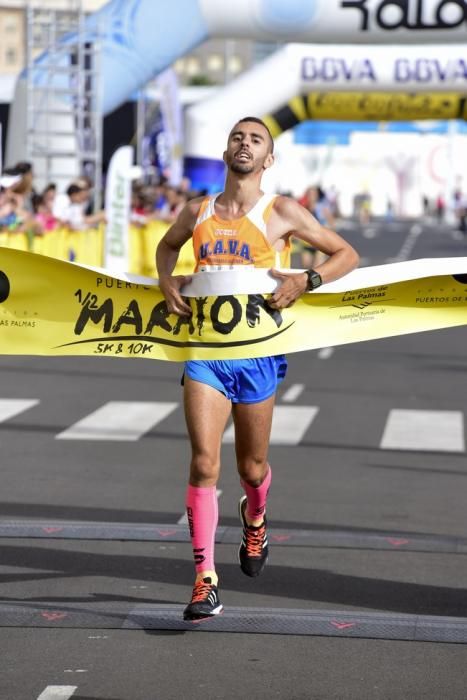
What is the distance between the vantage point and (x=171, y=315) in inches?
273

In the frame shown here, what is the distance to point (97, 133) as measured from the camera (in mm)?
26734

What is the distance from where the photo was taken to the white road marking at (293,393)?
1493cm

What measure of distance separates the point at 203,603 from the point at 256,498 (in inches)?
27.6

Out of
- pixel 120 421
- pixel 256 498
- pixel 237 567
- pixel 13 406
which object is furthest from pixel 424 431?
pixel 256 498

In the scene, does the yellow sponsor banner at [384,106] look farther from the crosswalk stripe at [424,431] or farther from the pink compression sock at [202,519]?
the pink compression sock at [202,519]

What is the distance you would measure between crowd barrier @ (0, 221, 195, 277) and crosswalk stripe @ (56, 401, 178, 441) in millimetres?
5352

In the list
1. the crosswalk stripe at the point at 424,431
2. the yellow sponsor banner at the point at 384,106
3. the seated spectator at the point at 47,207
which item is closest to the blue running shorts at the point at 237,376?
the crosswalk stripe at the point at 424,431

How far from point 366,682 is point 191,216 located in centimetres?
211

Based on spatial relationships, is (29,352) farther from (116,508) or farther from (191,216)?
(116,508)

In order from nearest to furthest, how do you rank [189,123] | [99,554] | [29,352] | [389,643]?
[389,643] → [29,352] → [99,554] → [189,123]

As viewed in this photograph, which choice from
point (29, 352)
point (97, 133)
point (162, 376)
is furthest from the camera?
point (97, 133)

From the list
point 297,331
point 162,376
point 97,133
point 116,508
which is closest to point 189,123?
point 97,133

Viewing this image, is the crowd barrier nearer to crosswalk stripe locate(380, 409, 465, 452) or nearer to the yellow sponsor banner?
the yellow sponsor banner

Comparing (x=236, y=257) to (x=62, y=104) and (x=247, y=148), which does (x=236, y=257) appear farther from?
(x=62, y=104)
